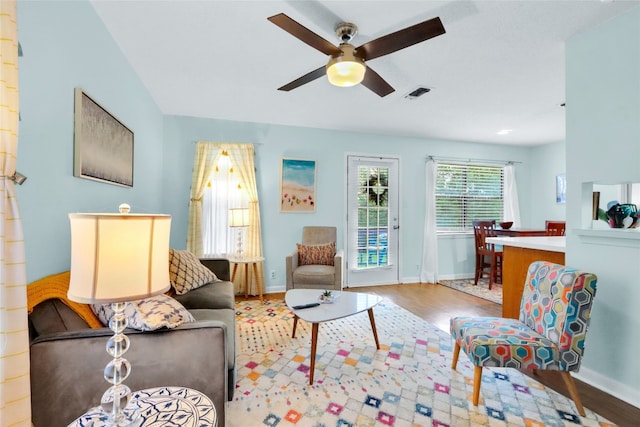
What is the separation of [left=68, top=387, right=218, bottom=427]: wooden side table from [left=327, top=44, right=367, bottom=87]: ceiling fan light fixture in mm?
1829

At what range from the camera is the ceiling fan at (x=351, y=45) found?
146 centimetres

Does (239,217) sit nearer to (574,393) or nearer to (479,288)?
(574,393)

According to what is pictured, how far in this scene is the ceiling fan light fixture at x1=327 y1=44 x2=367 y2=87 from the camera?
1.74m

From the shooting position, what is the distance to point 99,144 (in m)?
1.86

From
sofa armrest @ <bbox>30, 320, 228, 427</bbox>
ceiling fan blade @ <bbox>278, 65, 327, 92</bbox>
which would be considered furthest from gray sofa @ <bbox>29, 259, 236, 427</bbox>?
ceiling fan blade @ <bbox>278, 65, 327, 92</bbox>

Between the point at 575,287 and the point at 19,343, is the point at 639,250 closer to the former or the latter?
the point at 575,287

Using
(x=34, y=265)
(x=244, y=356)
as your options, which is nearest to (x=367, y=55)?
(x=34, y=265)

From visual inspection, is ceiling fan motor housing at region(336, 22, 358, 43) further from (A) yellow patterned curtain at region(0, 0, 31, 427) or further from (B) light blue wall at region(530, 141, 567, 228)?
(B) light blue wall at region(530, 141, 567, 228)

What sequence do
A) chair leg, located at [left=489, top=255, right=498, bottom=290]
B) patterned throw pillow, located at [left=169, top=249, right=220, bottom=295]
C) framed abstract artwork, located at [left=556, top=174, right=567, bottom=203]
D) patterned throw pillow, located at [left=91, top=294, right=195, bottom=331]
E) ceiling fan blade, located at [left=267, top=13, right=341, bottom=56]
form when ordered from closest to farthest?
patterned throw pillow, located at [left=91, top=294, right=195, bottom=331]
ceiling fan blade, located at [left=267, top=13, right=341, bottom=56]
patterned throw pillow, located at [left=169, top=249, right=220, bottom=295]
chair leg, located at [left=489, top=255, right=498, bottom=290]
framed abstract artwork, located at [left=556, top=174, right=567, bottom=203]

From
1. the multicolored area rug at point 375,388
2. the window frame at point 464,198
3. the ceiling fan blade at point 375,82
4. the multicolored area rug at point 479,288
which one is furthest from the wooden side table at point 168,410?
the window frame at point 464,198

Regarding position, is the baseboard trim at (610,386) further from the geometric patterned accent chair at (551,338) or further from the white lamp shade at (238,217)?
the white lamp shade at (238,217)

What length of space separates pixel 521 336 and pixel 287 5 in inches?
94.8

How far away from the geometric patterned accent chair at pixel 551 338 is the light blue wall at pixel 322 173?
2759mm

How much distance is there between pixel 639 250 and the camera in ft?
5.55
